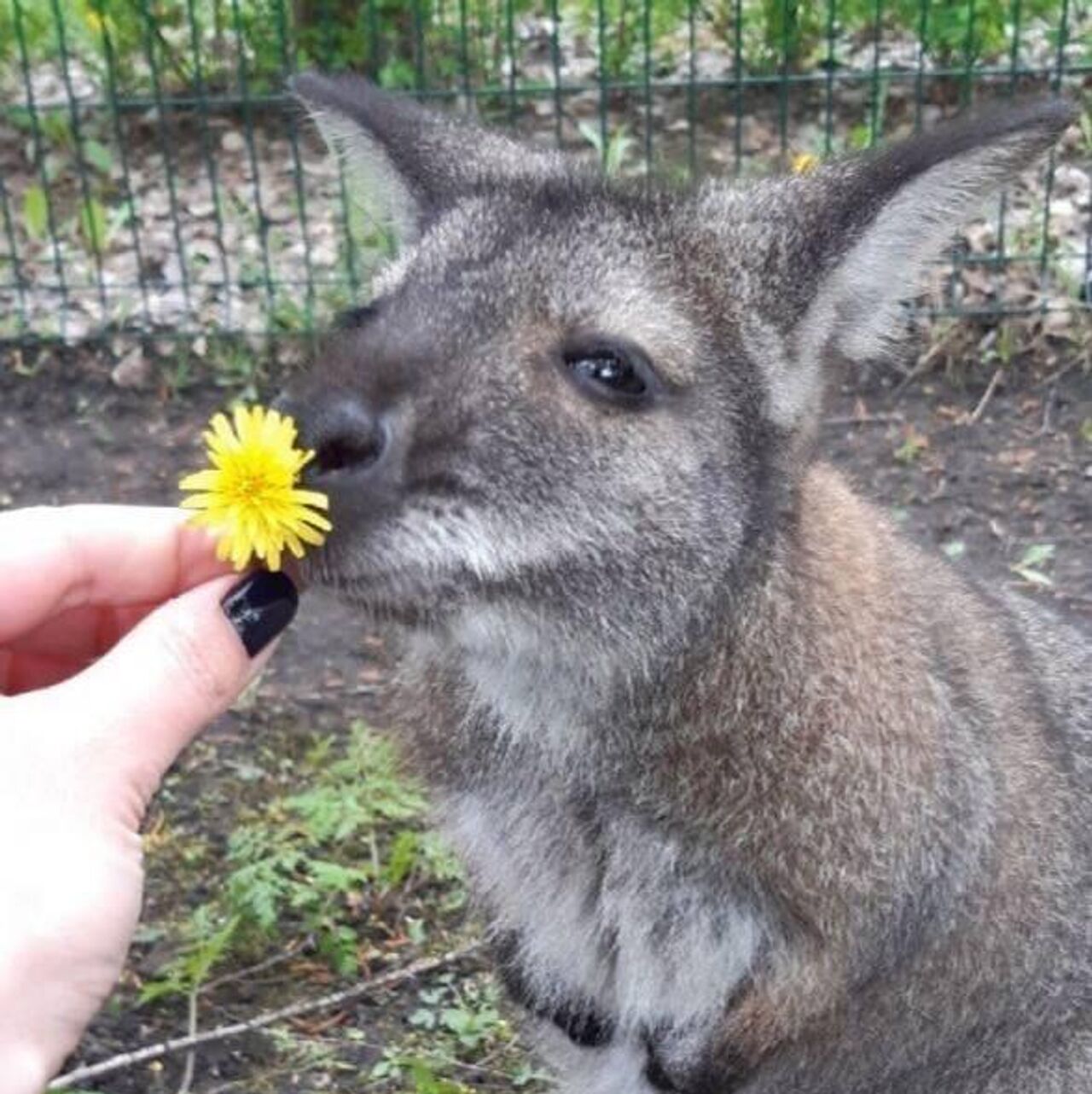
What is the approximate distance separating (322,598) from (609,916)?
144 cm

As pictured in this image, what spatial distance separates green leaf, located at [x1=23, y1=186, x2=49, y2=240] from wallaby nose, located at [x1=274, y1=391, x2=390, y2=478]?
4.26 m

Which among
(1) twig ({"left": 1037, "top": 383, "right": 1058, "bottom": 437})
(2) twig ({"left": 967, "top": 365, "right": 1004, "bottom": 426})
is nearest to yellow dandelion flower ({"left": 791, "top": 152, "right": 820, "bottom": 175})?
(2) twig ({"left": 967, "top": 365, "right": 1004, "bottom": 426})

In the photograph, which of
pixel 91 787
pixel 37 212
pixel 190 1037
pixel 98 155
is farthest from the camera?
pixel 98 155

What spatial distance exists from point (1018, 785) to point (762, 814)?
1.79 ft

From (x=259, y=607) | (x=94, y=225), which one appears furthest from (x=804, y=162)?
(x=94, y=225)

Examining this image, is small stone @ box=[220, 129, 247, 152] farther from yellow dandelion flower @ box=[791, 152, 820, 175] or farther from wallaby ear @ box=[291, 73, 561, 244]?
wallaby ear @ box=[291, 73, 561, 244]

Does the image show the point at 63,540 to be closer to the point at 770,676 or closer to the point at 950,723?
the point at 770,676

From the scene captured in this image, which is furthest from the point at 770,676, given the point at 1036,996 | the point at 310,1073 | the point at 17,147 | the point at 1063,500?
the point at 17,147

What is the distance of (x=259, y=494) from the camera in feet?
7.95

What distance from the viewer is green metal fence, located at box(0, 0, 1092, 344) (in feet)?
20.5

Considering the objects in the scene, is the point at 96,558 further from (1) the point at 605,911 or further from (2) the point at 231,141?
(2) the point at 231,141

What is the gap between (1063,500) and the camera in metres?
5.69

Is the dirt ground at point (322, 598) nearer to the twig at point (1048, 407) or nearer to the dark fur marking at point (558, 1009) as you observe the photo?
the twig at point (1048, 407)

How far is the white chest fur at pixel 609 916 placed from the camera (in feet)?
10.1
